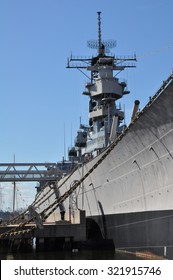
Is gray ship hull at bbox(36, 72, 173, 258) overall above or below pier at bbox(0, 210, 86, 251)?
above

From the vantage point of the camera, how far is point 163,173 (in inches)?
511

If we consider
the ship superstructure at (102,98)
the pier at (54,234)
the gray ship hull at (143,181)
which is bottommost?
the pier at (54,234)

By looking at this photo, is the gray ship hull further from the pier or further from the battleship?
the pier

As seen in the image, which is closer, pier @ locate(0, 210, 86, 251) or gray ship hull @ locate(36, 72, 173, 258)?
gray ship hull @ locate(36, 72, 173, 258)

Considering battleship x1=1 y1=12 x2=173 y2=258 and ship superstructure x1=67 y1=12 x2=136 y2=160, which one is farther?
ship superstructure x1=67 y1=12 x2=136 y2=160

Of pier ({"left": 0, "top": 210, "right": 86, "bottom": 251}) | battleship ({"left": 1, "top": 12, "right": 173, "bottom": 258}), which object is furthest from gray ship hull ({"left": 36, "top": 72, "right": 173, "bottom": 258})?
pier ({"left": 0, "top": 210, "right": 86, "bottom": 251})

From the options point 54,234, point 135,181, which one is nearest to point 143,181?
point 135,181

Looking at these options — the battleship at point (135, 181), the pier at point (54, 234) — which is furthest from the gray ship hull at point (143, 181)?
the pier at point (54, 234)

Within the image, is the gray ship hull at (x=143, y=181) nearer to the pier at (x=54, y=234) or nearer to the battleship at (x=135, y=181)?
the battleship at (x=135, y=181)

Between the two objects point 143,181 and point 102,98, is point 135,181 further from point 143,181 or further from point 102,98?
point 102,98

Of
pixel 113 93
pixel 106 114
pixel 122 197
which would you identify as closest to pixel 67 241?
pixel 122 197

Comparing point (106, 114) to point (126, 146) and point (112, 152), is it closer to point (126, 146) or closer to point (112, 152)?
point (112, 152)

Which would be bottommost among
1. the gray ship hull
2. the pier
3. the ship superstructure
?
the pier

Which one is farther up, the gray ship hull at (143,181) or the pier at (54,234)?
the gray ship hull at (143,181)
